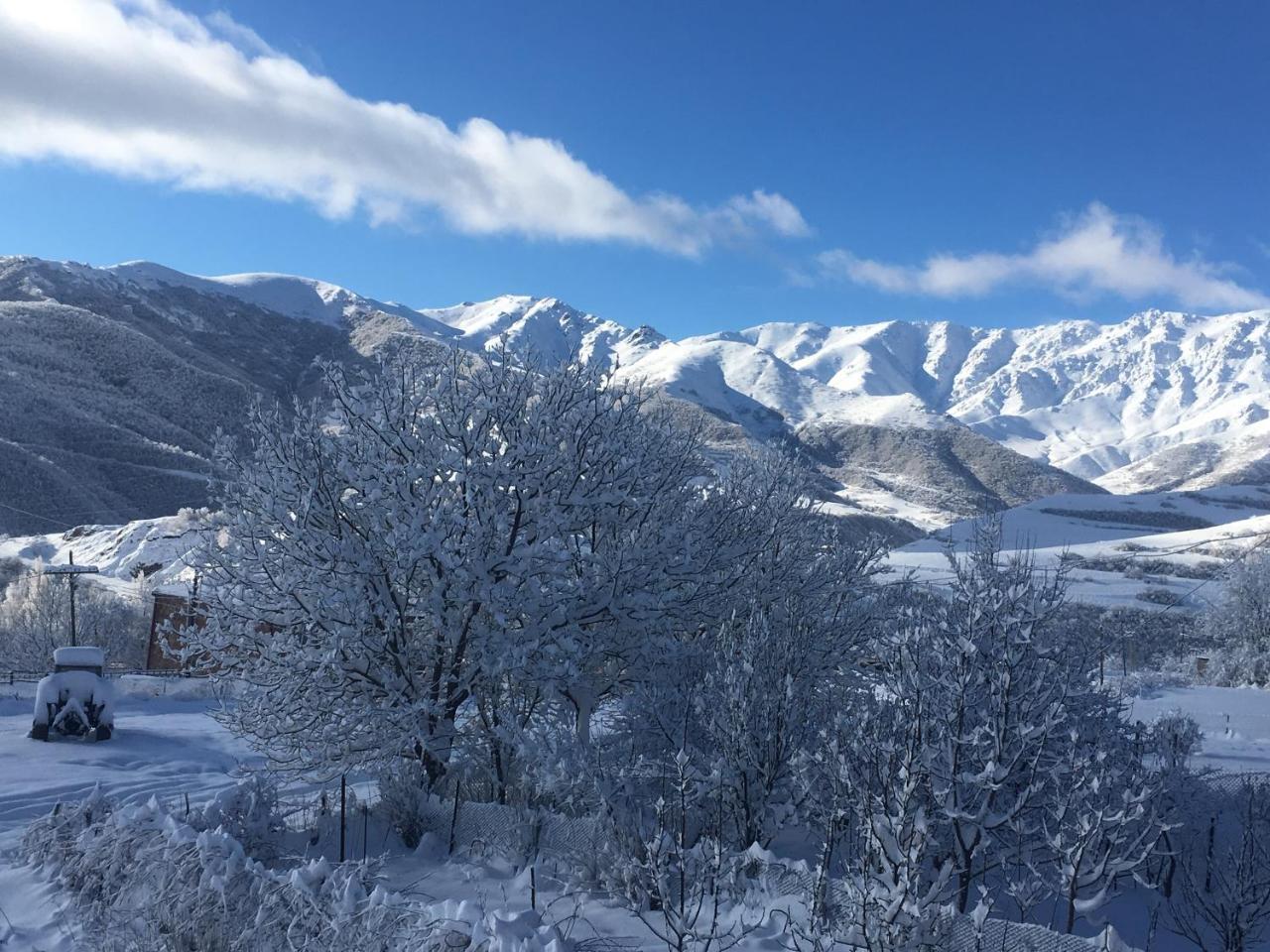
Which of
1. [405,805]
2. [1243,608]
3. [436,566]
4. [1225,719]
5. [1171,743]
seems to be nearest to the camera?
[405,805]

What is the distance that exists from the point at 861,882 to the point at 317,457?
7939 millimetres

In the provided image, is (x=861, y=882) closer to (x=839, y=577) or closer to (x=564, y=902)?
(x=564, y=902)

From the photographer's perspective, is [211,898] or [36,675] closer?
[211,898]

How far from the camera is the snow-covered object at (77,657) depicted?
16781 mm

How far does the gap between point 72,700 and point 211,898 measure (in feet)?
35.8

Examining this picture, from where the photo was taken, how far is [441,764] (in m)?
11.3

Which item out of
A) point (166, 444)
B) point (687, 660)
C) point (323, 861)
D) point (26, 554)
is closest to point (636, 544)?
point (687, 660)

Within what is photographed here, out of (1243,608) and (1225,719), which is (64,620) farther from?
(1243,608)

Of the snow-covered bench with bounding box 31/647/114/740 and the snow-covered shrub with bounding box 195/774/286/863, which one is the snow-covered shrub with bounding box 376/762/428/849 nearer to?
the snow-covered shrub with bounding box 195/774/286/863

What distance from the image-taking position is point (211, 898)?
7.22 metres

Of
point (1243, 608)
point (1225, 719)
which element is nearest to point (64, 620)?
point (1225, 719)

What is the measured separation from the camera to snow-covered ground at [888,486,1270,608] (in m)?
58.8

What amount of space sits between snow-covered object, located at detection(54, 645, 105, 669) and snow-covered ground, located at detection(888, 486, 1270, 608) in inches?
567

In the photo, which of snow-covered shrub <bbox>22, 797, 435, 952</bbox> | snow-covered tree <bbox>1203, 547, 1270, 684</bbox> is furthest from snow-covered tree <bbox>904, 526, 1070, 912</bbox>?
snow-covered tree <bbox>1203, 547, 1270, 684</bbox>
